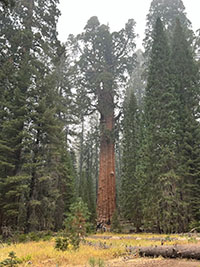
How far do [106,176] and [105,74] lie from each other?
8.70 metres

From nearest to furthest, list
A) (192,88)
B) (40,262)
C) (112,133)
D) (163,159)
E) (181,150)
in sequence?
(40,262) → (163,159) → (181,150) → (192,88) → (112,133)

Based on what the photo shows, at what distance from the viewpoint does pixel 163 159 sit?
12570mm

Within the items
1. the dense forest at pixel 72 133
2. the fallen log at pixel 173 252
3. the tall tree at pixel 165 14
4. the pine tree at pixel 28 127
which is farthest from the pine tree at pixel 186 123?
the pine tree at pixel 28 127

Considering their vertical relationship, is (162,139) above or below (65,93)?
below

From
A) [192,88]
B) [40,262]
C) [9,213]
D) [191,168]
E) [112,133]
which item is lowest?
[40,262]

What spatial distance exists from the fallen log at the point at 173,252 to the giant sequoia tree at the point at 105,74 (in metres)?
13.0

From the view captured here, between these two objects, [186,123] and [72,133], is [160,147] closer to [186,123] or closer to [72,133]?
[186,123]

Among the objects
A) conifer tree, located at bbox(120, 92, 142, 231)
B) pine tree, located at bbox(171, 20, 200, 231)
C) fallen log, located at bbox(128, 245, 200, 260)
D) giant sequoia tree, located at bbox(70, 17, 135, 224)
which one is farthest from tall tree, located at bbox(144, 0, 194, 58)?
fallen log, located at bbox(128, 245, 200, 260)

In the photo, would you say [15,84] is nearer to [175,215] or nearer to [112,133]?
[112,133]

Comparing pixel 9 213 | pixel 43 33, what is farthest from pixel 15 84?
pixel 9 213

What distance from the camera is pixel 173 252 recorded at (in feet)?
17.1

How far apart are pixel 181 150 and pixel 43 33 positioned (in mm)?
11793

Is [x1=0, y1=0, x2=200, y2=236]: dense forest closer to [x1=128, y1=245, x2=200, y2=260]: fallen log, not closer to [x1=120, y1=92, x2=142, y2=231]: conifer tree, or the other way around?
[x1=120, y1=92, x2=142, y2=231]: conifer tree

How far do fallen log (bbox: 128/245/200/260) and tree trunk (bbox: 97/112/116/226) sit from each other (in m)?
A: 12.6
